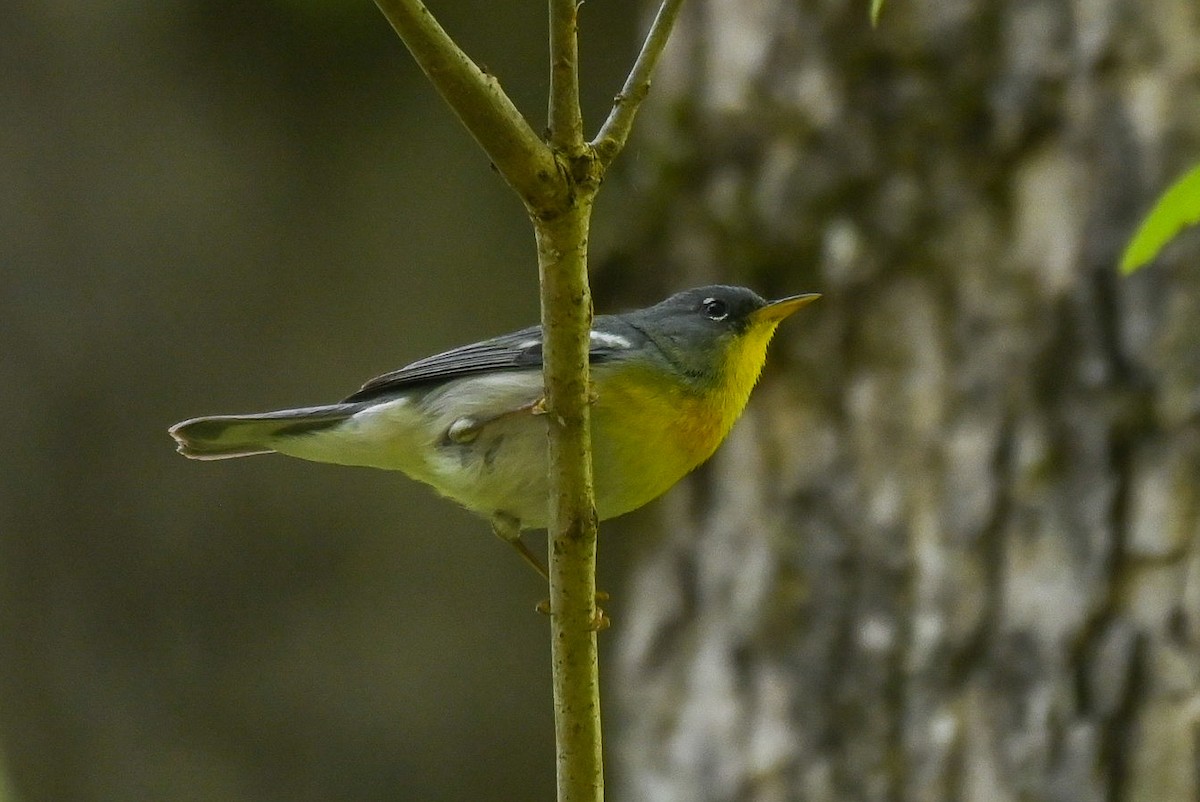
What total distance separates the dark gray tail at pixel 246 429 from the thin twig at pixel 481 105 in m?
1.68

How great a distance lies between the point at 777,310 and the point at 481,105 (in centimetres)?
189

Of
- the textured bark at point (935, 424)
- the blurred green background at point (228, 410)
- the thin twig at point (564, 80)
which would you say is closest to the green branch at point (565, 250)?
the thin twig at point (564, 80)

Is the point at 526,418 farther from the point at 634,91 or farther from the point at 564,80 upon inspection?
the point at 564,80

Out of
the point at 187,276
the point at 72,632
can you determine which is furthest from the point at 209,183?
the point at 72,632

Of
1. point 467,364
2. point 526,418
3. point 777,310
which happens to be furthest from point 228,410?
point 777,310

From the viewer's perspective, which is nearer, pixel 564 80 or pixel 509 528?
pixel 564 80

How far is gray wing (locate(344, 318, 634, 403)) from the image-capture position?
355 cm

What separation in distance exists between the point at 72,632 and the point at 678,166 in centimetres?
300

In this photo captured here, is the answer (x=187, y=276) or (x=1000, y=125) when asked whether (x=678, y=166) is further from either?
(x=187, y=276)

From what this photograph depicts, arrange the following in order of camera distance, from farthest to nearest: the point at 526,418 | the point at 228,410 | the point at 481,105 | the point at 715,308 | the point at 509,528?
the point at 228,410 → the point at 715,308 → the point at 509,528 → the point at 526,418 → the point at 481,105

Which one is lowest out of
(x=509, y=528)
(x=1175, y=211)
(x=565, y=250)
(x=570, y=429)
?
(x=509, y=528)

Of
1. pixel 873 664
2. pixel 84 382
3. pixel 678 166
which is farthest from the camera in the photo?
pixel 84 382

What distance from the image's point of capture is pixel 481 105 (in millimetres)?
1844

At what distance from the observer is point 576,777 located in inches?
84.9
